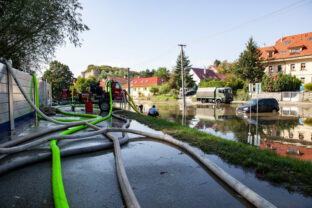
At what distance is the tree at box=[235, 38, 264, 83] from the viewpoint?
35.9m

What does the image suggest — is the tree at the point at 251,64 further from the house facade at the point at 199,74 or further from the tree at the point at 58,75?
the tree at the point at 58,75

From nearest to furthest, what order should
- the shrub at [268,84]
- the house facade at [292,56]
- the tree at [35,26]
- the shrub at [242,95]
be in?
1. the tree at [35,26]
2. the shrub at [268,84]
3. the shrub at [242,95]
4. the house facade at [292,56]

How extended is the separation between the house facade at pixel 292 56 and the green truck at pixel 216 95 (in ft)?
35.6

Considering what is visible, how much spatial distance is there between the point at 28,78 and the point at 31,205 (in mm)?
8382

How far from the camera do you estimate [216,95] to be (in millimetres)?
32094

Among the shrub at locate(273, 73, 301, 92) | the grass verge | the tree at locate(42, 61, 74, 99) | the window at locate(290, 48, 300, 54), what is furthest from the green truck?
the tree at locate(42, 61, 74, 99)

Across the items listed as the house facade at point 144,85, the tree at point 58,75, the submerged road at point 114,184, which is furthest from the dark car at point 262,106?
the house facade at point 144,85

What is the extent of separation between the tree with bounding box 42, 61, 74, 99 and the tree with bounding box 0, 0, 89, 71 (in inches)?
1346

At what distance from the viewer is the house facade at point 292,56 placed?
116 ft

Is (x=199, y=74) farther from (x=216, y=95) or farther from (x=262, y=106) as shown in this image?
(x=262, y=106)

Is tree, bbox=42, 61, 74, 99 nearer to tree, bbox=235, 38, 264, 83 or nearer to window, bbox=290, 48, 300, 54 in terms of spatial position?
tree, bbox=235, 38, 264, 83

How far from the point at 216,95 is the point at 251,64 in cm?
1042

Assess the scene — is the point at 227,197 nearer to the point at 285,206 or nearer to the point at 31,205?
the point at 285,206

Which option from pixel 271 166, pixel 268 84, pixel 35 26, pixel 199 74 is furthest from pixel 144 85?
pixel 271 166
